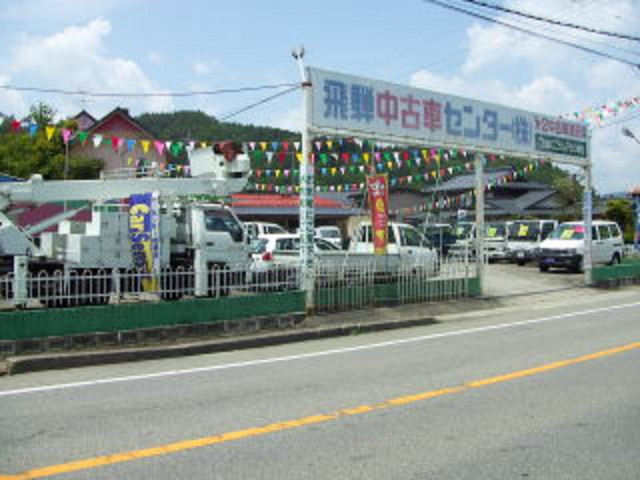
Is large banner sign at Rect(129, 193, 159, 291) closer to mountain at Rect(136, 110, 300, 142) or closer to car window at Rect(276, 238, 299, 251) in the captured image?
car window at Rect(276, 238, 299, 251)

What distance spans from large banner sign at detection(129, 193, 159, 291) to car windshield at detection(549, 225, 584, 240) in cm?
1683

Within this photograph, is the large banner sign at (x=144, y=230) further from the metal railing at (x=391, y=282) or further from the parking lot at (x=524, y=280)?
the parking lot at (x=524, y=280)

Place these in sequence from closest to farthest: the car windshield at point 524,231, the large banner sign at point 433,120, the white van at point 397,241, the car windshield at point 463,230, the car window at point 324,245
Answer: the large banner sign at point 433,120
the car window at point 324,245
the white van at point 397,241
the car windshield at point 524,231
the car windshield at point 463,230

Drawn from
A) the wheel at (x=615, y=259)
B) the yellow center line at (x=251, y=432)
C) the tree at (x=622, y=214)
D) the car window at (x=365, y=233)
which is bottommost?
the yellow center line at (x=251, y=432)

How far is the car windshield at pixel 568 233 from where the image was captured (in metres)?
23.9

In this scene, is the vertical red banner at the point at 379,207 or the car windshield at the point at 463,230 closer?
the vertical red banner at the point at 379,207

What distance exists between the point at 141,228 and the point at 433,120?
8.15 metres

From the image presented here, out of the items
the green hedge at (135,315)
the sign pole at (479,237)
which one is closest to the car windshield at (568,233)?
the sign pole at (479,237)

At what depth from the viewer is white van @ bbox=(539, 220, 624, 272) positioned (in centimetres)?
2325

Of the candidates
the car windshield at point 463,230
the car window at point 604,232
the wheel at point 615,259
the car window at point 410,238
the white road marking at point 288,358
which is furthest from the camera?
the car windshield at point 463,230

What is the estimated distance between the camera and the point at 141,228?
490 inches

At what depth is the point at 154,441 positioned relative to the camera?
Result: 5430 mm

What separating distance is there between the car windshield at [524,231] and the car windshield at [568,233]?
2139 mm

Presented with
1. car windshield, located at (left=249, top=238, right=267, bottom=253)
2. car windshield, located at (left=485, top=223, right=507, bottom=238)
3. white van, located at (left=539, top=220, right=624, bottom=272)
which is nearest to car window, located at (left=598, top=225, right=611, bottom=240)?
white van, located at (left=539, top=220, right=624, bottom=272)
